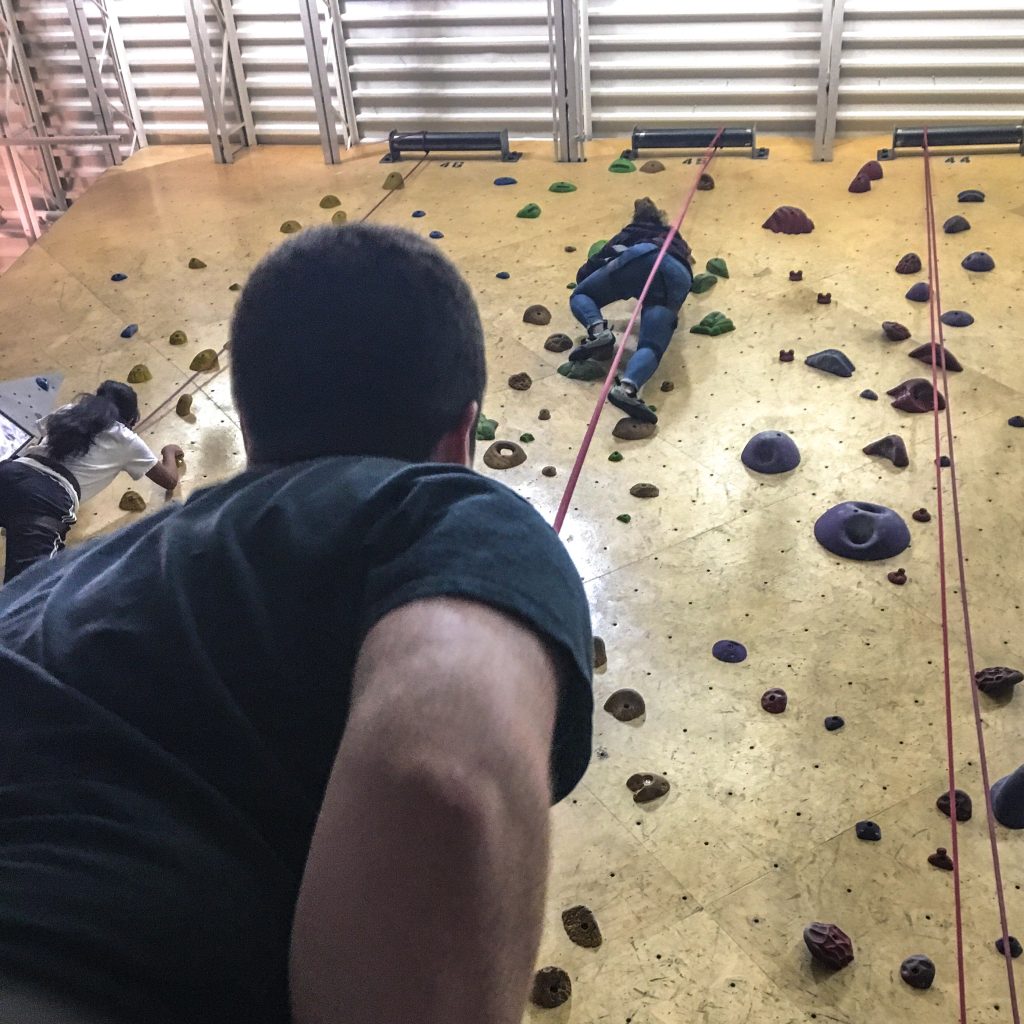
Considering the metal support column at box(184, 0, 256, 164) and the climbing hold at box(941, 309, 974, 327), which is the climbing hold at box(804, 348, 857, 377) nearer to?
the climbing hold at box(941, 309, 974, 327)

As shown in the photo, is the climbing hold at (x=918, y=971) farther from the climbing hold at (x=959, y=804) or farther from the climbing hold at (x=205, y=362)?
the climbing hold at (x=205, y=362)

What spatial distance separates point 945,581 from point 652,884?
1175 millimetres

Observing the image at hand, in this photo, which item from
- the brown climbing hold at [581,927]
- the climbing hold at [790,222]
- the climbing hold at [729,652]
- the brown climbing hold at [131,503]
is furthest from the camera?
the climbing hold at [790,222]

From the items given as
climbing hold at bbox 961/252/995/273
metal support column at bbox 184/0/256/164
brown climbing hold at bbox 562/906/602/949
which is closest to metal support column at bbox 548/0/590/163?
metal support column at bbox 184/0/256/164

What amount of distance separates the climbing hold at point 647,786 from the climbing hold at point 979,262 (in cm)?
274

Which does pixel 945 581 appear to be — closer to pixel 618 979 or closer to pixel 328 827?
pixel 618 979

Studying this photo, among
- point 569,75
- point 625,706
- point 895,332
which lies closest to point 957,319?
point 895,332

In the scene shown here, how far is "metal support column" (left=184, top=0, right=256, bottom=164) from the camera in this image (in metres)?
5.82

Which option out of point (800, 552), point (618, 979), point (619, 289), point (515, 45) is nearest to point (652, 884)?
point (618, 979)

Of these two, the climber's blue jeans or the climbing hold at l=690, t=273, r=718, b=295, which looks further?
the climbing hold at l=690, t=273, r=718, b=295

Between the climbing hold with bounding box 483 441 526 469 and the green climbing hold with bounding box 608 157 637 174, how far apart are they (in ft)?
7.87

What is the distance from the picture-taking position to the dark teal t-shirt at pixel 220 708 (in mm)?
712

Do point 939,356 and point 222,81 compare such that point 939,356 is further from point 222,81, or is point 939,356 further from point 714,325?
point 222,81

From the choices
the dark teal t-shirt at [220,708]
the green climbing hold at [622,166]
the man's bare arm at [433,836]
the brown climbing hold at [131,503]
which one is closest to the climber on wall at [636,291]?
the green climbing hold at [622,166]
